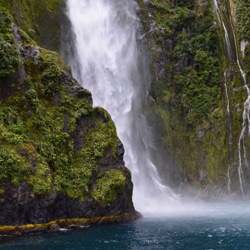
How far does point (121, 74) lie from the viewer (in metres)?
31.4

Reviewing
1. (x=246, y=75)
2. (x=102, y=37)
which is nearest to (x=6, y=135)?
(x=102, y=37)

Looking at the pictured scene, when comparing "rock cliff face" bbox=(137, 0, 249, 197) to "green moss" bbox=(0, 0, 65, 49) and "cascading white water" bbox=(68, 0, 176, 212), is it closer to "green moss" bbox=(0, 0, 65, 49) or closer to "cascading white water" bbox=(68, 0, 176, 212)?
"cascading white water" bbox=(68, 0, 176, 212)

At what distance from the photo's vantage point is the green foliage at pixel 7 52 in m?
19.9

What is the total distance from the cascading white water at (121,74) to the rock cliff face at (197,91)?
1338 millimetres

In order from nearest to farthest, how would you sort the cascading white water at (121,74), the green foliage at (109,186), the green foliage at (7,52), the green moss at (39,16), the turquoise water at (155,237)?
the turquoise water at (155,237)
the green foliage at (7,52)
the green foliage at (109,186)
the green moss at (39,16)
the cascading white water at (121,74)

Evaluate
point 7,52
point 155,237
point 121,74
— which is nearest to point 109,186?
point 155,237

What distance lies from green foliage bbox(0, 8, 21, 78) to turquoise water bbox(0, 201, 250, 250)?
866 centimetres

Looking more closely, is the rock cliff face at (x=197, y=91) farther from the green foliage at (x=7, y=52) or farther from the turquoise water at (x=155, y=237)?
the green foliage at (x=7, y=52)

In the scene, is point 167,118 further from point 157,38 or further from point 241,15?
point 241,15

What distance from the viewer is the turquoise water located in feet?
48.4

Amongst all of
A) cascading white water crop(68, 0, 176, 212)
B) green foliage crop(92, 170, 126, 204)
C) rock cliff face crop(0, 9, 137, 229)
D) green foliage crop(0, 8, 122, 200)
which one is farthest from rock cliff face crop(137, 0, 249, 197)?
green foliage crop(0, 8, 122, 200)

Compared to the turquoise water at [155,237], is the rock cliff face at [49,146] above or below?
above

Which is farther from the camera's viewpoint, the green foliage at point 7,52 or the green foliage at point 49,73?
the green foliage at point 49,73

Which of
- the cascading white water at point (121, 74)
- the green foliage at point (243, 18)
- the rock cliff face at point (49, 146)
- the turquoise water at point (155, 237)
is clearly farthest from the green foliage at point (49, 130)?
the green foliage at point (243, 18)
